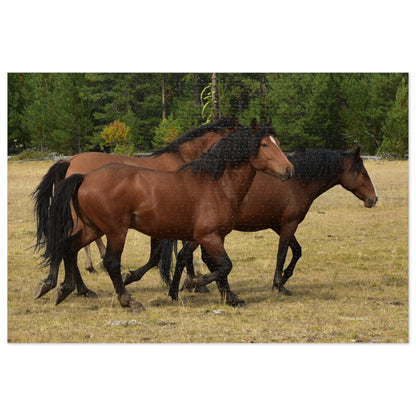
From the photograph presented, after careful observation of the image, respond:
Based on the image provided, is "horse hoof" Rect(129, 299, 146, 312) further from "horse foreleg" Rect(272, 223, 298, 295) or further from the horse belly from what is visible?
"horse foreleg" Rect(272, 223, 298, 295)

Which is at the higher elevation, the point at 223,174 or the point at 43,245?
the point at 223,174

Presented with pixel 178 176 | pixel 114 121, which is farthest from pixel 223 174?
pixel 114 121

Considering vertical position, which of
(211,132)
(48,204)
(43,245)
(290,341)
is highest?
(211,132)

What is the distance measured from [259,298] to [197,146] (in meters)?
2.38

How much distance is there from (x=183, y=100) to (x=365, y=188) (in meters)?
3.15

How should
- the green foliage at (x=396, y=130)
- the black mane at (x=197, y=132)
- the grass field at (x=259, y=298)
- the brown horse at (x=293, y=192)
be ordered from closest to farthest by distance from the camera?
the grass field at (x=259, y=298), the brown horse at (x=293, y=192), the black mane at (x=197, y=132), the green foliage at (x=396, y=130)

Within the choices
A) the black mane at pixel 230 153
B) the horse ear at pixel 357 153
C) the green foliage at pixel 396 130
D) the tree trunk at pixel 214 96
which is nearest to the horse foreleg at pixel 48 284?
the black mane at pixel 230 153

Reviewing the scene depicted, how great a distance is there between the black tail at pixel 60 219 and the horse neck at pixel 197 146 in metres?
1.82

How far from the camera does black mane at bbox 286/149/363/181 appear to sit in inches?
388

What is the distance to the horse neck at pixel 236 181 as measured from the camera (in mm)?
8758

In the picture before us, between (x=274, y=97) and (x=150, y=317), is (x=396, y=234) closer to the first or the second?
(x=274, y=97)

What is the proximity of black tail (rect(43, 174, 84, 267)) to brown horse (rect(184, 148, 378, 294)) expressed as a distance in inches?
75.3

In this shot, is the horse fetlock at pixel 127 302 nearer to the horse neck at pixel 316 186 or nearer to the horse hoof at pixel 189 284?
the horse hoof at pixel 189 284

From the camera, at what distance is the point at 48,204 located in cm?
912
